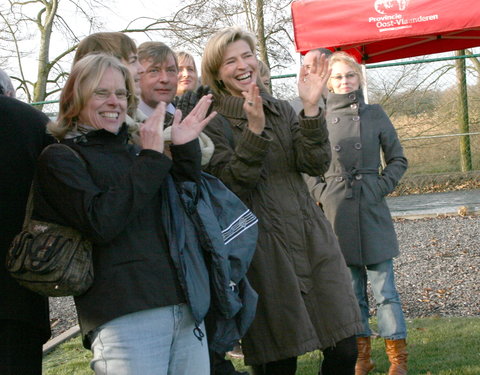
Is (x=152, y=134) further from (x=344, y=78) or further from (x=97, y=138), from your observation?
(x=344, y=78)

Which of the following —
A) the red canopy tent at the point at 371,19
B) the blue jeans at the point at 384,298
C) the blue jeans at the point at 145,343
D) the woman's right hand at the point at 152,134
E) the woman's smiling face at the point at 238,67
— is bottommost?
the blue jeans at the point at 384,298

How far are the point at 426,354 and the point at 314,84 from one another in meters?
2.44

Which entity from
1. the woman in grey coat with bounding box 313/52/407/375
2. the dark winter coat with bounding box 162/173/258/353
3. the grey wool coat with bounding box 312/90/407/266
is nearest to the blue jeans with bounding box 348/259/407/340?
the woman in grey coat with bounding box 313/52/407/375

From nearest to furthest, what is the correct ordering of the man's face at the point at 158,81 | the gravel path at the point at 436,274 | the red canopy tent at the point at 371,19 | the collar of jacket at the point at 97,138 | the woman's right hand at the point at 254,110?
the collar of jacket at the point at 97,138
the woman's right hand at the point at 254,110
the man's face at the point at 158,81
the gravel path at the point at 436,274
the red canopy tent at the point at 371,19

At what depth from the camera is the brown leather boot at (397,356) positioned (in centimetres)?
438

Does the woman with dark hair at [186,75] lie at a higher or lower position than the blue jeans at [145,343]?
higher

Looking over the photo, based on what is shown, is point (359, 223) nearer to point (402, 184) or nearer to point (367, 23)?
point (367, 23)

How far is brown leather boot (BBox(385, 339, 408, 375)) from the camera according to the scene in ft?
14.4

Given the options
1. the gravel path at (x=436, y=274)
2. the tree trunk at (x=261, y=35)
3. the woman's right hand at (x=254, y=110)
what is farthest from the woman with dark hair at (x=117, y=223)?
the tree trunk at (x=261, y=35)

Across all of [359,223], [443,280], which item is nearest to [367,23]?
[443,280]

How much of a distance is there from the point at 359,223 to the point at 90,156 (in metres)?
2.47

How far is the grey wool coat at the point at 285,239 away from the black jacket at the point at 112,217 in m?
0.83

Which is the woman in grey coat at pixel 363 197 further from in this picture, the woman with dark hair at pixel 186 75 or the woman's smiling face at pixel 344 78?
the woman with dark hair at pixel 186 75

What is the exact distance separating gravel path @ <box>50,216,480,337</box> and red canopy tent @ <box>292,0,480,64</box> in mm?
2623
